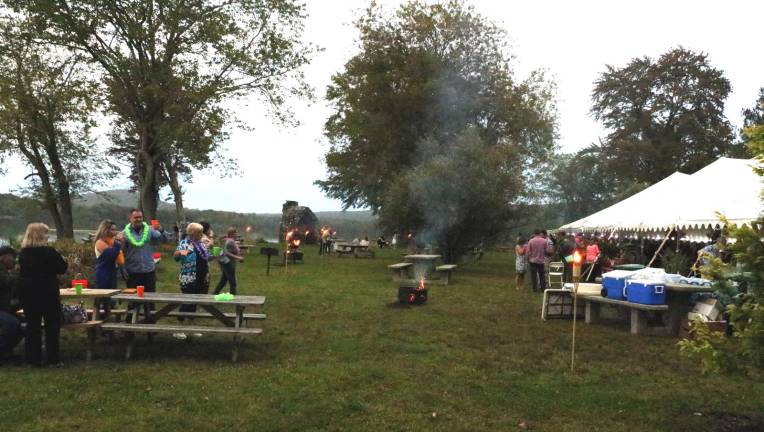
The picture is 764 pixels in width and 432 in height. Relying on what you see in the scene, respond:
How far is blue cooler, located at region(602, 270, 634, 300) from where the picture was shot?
910 centimetres

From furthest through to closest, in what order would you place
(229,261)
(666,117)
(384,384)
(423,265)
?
(666,117), (423,265), (229,261), (384,384)

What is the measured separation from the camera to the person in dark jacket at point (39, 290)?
558cm

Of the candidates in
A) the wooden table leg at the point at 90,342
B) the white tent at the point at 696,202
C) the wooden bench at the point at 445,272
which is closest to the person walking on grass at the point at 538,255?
the wooden bench at the point at 445,272

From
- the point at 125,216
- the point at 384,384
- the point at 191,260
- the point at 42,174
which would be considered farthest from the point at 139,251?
the point at 125,216

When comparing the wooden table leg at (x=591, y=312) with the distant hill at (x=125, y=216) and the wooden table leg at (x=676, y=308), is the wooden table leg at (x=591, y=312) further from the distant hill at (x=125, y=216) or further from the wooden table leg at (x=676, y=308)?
the distant hill at (x=125, y=216)

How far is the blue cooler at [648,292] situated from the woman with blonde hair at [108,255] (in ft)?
25.0

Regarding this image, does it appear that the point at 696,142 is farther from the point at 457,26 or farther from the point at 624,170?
the point at 457,26

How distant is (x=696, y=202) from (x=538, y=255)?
4.02m

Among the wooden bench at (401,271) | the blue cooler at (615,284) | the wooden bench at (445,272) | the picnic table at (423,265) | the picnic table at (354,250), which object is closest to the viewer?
the blue cooler at (615,284)

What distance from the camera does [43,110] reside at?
22.6 metres

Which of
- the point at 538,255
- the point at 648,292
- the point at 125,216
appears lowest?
the point at 648,292

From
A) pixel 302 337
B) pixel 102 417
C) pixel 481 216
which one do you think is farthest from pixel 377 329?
pixel 481 216

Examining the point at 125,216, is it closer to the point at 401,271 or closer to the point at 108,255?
the point at 401,271

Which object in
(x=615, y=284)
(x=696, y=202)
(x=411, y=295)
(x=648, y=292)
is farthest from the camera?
(x=696, y=202)
